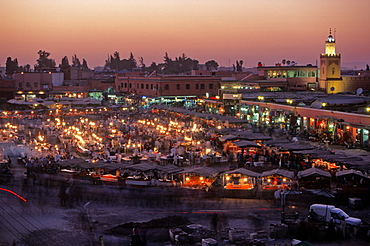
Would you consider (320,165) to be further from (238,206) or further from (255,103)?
(255,103)

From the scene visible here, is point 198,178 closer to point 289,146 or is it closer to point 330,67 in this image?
point 289,146

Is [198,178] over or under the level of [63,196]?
over

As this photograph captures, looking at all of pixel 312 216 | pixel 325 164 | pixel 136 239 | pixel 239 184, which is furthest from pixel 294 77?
pixel 136 239

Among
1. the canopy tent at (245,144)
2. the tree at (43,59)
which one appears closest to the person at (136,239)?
the canopy tent at (245,144)

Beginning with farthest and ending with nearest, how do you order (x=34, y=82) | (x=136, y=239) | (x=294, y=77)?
(x=34, y=82) < (x=294, y=77) < (x=136, y=239)

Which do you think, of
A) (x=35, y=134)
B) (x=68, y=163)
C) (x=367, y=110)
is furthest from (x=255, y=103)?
(x=68, y=163)

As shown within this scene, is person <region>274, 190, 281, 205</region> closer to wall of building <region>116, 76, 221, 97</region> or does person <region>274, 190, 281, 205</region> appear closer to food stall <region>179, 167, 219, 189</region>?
food stall <region>179, 167, 219, 189</region>
